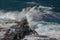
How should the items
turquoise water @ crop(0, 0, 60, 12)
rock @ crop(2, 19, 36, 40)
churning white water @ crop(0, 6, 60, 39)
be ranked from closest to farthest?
1. rock @ crop(2, 19, 36, 40)
2. churning white water @ crop(0, 6, 60, 39)
3. turquoise water @ crop(0, 0, 60, 12)

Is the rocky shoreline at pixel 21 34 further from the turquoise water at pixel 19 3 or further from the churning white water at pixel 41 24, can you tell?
the turquoise water at pixel 19 3

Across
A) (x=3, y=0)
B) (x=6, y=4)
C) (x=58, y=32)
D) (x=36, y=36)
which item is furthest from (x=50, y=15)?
(x=3, y=0)

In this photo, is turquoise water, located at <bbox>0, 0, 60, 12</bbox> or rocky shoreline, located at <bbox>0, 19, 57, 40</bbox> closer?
rocky shoreline, located at <bbox>0, 19, 57, 40</bbox>

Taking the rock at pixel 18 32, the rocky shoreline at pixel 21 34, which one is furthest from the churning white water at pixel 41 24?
the rocky shoreline at pixel 21 34

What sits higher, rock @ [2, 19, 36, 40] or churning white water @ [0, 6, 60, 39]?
rock @ [2, 19, 36, 40]

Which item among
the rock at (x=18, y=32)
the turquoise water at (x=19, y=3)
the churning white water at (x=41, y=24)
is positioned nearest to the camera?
the rock at (x=18, y=32)

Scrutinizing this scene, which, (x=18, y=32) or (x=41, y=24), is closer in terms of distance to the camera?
(x=18, y=32)

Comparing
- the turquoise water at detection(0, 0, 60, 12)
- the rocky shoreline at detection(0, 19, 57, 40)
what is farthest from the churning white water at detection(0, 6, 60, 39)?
the turquoise water at detection(0, 0, 60, 12)

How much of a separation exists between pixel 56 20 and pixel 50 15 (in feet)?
6.35

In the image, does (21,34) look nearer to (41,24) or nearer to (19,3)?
(41,24)

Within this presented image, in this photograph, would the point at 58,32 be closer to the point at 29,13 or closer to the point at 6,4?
the point at 29,13

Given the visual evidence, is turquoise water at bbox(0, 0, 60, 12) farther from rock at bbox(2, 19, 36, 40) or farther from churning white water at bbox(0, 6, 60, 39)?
rock at bbox(2, 19, 36, 40)

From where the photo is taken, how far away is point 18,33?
1772 cm

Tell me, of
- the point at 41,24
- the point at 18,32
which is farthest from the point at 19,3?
the point at 18,32
